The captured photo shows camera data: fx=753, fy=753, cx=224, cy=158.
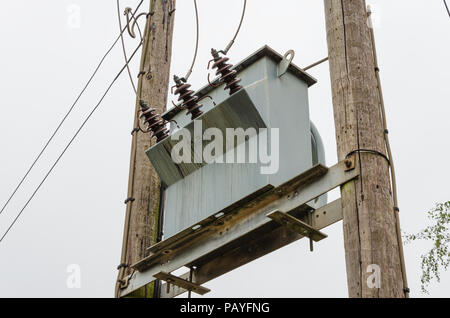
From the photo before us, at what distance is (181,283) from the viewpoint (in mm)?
5145

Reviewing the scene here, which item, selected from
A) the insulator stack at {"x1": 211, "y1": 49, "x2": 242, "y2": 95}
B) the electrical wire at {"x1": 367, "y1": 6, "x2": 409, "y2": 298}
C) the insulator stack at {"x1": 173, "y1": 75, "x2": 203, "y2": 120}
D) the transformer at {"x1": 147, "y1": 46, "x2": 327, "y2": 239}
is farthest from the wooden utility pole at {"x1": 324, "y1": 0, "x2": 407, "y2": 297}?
the insulator stack at {"x1": 173, "y1": 75, "x2": 203, "y2": 120}

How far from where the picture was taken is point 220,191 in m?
4.88

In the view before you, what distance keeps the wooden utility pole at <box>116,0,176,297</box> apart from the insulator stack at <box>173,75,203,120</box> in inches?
37.4

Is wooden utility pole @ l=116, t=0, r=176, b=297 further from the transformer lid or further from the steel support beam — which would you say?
the transformer lid

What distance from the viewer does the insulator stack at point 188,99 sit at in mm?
5125

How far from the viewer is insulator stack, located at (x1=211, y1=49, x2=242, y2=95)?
16.0 feet

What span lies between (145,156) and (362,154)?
7.98 ft

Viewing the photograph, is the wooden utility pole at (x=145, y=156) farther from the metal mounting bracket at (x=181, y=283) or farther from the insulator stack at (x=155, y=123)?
the insulator stack at (x=155, y=123)

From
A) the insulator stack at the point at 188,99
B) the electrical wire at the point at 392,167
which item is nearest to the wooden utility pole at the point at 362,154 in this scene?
the electrical wire at the point at 392,167

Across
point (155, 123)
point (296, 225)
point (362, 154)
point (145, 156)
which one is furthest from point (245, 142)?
point (145, 156)

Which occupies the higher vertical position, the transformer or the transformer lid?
the transformer lid

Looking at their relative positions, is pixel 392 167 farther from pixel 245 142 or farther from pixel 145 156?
pixel 145 156
